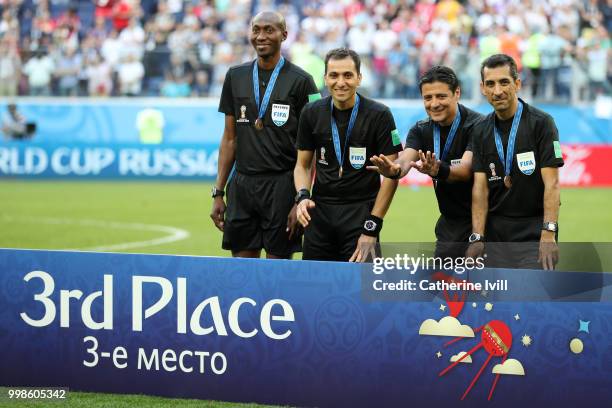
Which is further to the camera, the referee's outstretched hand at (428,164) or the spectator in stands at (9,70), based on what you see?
the spectator in stands at (9,70)

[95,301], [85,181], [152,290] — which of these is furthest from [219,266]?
[85,181]

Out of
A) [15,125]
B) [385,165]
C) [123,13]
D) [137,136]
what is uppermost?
[123,13]

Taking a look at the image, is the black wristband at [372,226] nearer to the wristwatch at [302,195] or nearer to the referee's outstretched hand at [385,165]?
the referee's outstretched hand at [385,165]

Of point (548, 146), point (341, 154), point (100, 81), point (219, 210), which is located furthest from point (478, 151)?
point (100, 81)

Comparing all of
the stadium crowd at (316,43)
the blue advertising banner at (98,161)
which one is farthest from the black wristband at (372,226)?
the blue advertising banner at (98,161)

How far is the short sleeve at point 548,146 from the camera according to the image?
6.37 metres

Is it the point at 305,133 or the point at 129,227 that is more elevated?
the point at 305,133

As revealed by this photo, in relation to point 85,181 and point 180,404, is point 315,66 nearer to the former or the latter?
point 85,181

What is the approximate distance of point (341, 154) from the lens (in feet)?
23.1

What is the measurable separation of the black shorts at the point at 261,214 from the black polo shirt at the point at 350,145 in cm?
48

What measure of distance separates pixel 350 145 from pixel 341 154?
0.09 m

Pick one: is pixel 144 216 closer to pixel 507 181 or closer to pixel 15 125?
pixel 15 125

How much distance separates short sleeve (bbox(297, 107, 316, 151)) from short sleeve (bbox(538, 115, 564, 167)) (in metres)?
1.57

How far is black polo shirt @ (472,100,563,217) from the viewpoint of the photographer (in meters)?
6.44
